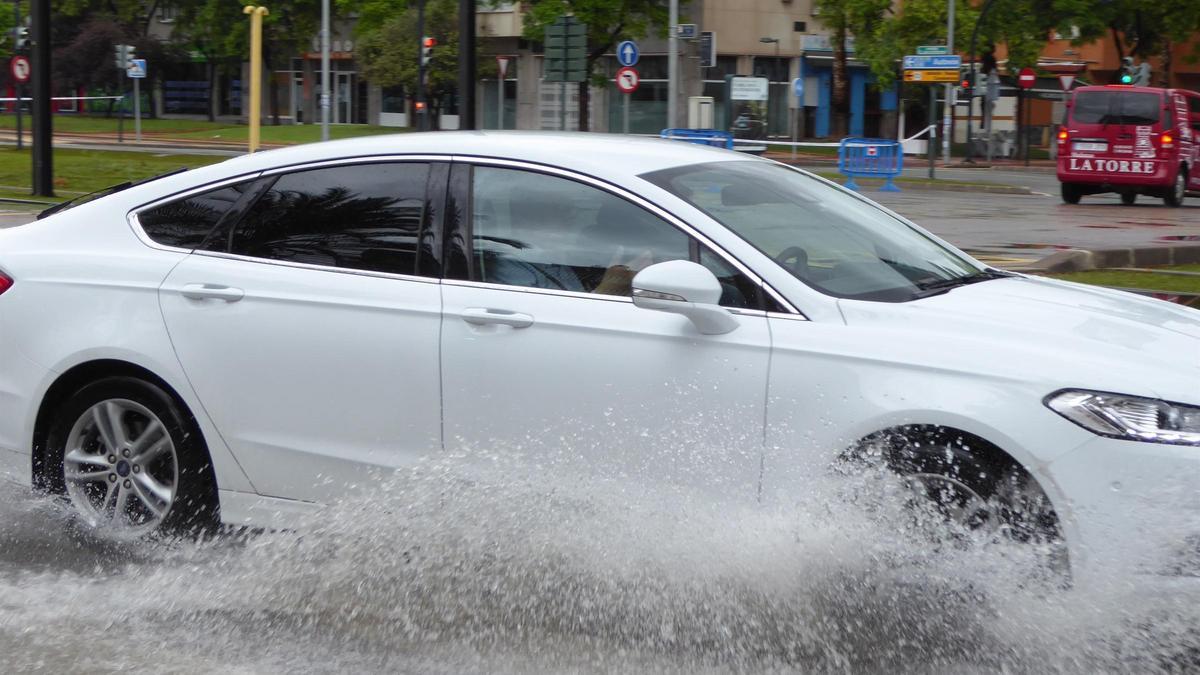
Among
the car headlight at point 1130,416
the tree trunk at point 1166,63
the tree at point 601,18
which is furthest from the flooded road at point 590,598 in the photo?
the tree trunk at point 1166,63

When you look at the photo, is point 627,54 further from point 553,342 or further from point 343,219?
point 553,342

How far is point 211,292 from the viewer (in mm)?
4906

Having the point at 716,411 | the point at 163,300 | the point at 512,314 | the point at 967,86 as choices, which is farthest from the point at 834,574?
the point at 967,86

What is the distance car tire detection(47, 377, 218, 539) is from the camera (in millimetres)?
4953

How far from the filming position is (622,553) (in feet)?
13.9

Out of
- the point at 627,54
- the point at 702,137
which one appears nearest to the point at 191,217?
the point at 702,137

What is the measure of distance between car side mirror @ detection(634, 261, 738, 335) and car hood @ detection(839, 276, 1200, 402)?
36cm

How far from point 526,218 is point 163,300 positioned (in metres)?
1.26

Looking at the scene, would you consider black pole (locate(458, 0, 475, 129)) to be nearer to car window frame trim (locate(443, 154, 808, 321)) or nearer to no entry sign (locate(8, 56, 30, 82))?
car window frame trim (locate(443, 154, 808, 321))

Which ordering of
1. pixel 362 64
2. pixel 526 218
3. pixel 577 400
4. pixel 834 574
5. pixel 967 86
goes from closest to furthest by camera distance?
pixel 834 574 < pixel 577 400 < pixel 526 218 < pixel 967 86 < pixel 362 64

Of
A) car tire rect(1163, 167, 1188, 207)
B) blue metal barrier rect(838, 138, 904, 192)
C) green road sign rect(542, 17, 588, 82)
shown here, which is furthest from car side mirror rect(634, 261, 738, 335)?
blue metal barrier rect(838, 138, 904, 192)

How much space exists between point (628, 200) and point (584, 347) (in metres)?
0.48

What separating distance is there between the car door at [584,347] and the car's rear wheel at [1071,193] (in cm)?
2439

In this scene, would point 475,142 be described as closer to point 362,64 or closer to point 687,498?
point 687,498
